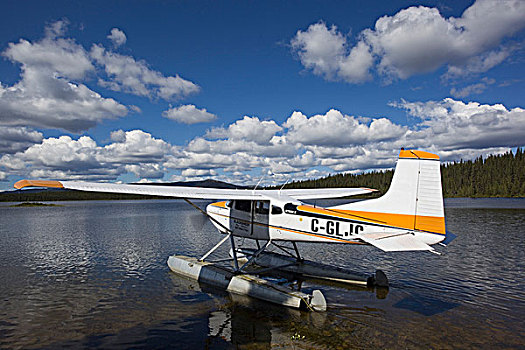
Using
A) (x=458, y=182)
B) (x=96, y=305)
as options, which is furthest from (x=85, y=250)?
(x=458, y=182)

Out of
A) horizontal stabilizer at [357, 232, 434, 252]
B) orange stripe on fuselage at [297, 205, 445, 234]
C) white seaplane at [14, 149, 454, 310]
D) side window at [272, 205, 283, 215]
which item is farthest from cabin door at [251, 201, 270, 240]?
horizontal stabilizer at [357, 232, 434, 252]

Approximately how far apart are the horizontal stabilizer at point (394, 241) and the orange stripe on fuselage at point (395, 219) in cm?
24

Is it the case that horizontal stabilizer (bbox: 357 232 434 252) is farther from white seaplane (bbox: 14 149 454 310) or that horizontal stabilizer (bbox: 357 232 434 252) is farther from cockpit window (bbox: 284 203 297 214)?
cockpit window (bbox: 284 203 297 214)

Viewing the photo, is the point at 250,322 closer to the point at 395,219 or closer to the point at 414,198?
the point at 395,219

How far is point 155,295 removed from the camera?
26.1 feet

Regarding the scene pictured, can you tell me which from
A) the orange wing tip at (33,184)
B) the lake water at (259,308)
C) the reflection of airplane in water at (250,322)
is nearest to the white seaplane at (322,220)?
the orange wing tip at (33,184)

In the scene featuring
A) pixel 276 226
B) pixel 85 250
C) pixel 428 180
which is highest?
pixel 428 180

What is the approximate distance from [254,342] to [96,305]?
4.08 metres

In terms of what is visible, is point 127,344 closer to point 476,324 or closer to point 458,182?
point 476,324

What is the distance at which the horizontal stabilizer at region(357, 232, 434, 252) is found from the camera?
595cm

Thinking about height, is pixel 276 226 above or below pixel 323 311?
above

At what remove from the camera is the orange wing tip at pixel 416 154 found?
6.90 metres

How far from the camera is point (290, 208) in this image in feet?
26.3

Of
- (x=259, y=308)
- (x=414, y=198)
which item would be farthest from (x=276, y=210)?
(x=414, y=198)
